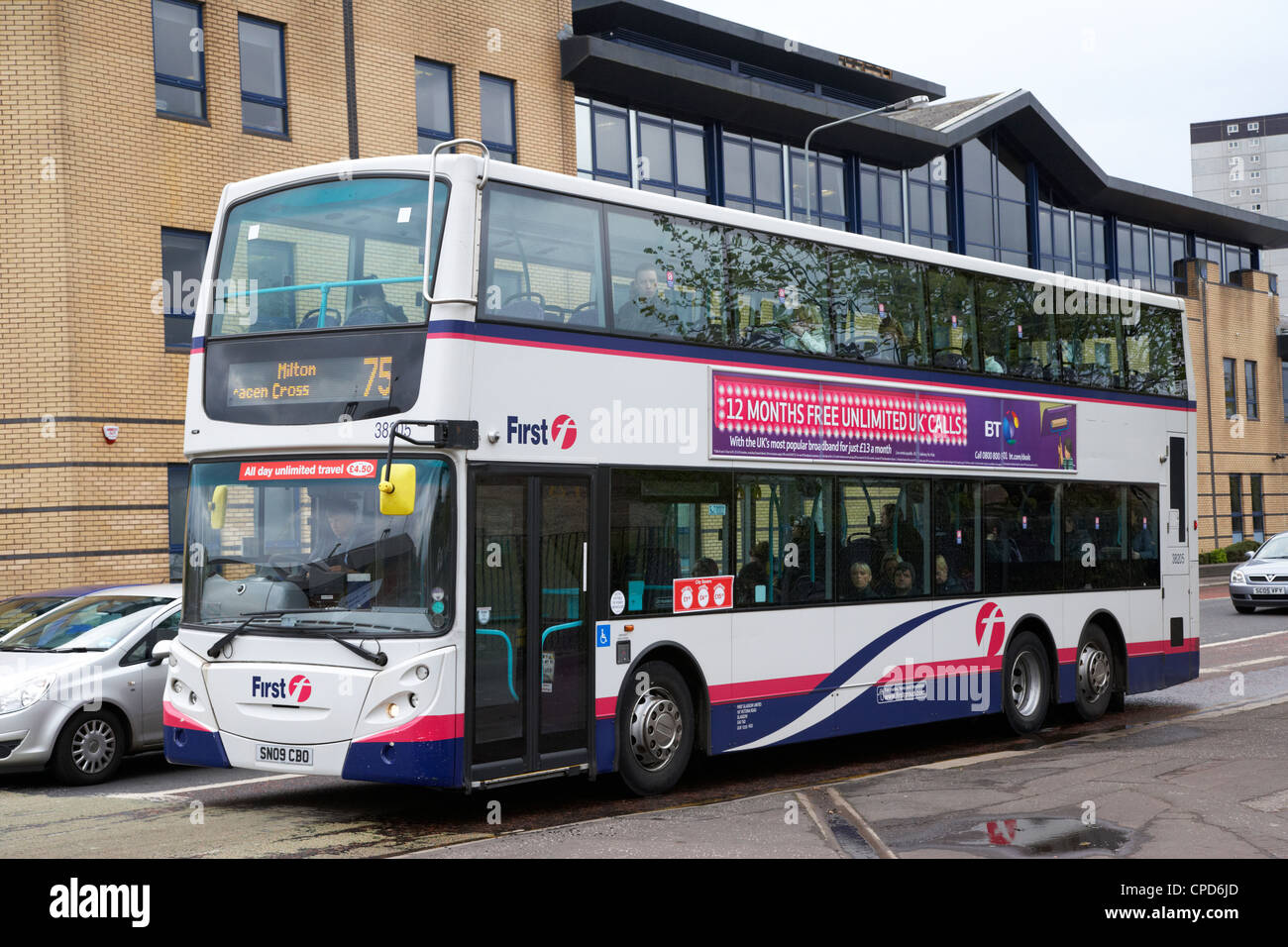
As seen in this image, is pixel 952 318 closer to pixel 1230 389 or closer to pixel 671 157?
pixel 671 157

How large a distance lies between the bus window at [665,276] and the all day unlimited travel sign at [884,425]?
0.52 m

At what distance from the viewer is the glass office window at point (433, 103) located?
2503 cm

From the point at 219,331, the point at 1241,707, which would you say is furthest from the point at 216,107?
the point at 1241,707

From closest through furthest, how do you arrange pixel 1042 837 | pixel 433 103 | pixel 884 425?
pixel 1042 837 → pixel 884 425 → pixel 433 103

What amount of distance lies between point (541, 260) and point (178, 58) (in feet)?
46.1

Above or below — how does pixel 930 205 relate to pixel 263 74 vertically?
above

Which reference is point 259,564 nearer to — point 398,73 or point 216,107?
point 216,107

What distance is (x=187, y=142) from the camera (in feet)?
70.8

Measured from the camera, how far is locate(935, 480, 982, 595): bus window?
13.3 meters

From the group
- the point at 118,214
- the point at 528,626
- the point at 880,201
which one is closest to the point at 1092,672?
the point at 528,626

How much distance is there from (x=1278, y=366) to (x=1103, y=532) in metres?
41.2

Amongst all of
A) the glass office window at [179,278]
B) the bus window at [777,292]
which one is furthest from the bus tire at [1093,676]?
the glass office window at [179,278]

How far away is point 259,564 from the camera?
9.55 m

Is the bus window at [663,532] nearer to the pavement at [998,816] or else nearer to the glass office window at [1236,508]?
the pavement at [998,816]
